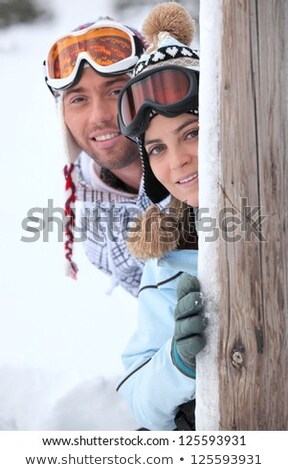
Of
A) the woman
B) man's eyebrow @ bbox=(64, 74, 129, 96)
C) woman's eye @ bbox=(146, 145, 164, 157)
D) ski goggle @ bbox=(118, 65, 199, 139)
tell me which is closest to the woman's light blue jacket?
the woman

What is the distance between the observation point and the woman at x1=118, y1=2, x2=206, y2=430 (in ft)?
9.12

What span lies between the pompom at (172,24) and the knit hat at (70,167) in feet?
1.31

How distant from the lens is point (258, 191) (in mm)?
2195

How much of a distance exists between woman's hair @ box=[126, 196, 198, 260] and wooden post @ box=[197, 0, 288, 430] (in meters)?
0.57

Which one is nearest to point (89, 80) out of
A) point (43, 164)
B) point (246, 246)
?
point (43, 164)

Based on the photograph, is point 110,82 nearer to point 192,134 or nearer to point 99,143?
point 99,143

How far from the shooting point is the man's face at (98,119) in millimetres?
3457

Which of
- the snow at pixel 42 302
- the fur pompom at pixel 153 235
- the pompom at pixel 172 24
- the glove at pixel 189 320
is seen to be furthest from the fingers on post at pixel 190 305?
the snow at pixel 42 302

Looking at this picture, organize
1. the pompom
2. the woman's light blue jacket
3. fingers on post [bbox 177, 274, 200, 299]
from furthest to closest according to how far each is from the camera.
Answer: the pompom
the woman's light blue jacket
fingers on post [bbox 177, 274, 200, 299]

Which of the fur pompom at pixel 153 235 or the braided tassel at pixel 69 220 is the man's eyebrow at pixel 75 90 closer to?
the braided tassel at pixel 69 220

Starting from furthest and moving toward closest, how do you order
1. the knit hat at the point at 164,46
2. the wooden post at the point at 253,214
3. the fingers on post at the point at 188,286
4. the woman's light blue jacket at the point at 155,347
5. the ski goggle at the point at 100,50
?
the ski goggle at the point at 100,50
the knit hat at the point at 164,46
the woman's light blue jacket at the point at 155,347
the fingers on post at the point at 188,286
the wooden post at the point at 253,214

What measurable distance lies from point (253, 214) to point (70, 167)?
61.3 inches

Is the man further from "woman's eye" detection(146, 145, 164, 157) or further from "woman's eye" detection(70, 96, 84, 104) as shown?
"woman's eye" detection(146, 145, 164, 157)
